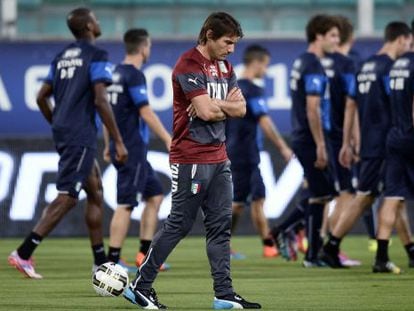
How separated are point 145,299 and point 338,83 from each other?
21.0 ft

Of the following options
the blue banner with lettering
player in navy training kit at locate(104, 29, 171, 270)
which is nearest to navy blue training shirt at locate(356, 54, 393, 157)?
player in navy training kit at locate(104, 29, 171, 270)

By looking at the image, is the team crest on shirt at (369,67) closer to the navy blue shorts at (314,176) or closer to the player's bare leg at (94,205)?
the navy blue shorts at (314,176)

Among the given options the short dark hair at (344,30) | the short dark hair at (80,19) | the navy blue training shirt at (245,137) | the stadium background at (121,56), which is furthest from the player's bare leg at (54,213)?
the stadium background at (121,56)

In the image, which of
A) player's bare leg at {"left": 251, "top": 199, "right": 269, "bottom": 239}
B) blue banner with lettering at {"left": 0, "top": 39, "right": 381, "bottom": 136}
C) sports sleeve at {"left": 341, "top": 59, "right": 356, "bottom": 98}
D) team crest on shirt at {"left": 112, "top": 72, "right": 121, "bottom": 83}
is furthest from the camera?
blue banner with lettering at {"left": 0, "top": 39, "right": 381, "bottom": 136}

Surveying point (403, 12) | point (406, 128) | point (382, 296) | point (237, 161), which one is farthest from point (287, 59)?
point (382, 296)

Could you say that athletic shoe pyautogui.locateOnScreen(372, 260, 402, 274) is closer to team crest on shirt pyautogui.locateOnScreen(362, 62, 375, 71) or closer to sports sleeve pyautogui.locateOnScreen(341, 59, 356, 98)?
team crest on shirt pyautogui.locateOnScreen(362, 62, 375, 71)

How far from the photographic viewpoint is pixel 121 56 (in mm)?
21266

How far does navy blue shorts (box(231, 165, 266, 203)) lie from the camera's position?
51.4 feet

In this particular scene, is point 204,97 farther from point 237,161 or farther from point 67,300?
point 237,161

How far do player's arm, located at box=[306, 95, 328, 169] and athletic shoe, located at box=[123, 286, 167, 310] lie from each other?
4.64 meters

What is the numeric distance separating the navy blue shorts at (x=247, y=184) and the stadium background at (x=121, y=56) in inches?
110

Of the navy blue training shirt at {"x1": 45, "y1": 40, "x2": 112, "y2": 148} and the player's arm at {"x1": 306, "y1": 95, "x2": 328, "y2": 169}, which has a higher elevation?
the navy blue training shirt at {"x1": 45, "y1": 40, "x2": 112, "y2": 148}

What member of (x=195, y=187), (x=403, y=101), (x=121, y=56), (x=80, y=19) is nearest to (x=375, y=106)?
(x=403, y=101)

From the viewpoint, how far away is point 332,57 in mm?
15094
